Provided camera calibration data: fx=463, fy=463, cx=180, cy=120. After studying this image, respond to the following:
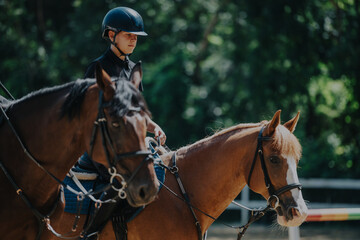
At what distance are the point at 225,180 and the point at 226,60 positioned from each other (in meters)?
12.2

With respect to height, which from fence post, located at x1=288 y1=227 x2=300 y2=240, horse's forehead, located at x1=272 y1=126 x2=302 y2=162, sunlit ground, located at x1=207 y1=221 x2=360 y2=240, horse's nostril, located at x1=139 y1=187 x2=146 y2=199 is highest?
horse's nostril, located at x1=139 y1=187 x2=146 y2=199

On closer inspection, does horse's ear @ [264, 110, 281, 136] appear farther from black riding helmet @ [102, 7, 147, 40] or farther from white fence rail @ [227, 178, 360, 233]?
white fence rail @ [227, 178, 360, 233]

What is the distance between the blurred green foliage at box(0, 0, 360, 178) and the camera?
13375 mm

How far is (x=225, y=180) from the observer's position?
427 cm

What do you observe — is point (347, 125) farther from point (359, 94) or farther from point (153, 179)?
point (153, 179)

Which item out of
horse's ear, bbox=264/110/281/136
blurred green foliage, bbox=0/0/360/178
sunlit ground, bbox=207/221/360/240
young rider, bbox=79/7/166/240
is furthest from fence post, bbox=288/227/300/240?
blurred green foliage, bbox=0/0/360/178

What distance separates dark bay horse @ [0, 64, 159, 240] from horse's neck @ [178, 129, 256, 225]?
1336 mm

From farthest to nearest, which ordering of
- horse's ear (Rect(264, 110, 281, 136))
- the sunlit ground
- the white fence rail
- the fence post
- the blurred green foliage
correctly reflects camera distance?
the blurred green foliage, the white fence rail, the sunlit ground, the fence post, horse's ear (Rect(264, 110, 281, 136))

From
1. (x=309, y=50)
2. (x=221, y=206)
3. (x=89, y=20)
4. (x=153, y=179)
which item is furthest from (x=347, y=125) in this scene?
(x=153, y=179)

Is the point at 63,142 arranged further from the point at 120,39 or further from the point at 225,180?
the point at 225,180

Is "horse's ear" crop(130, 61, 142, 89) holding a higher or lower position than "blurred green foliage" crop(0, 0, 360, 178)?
higher

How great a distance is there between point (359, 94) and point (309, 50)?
6.21 ft

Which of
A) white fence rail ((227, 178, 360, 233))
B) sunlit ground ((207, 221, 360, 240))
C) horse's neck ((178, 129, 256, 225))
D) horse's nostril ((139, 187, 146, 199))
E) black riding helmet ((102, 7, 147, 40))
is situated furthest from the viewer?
white fence rail ((227, 178, 360, 233))

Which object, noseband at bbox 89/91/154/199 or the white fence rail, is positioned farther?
the white fence rail
